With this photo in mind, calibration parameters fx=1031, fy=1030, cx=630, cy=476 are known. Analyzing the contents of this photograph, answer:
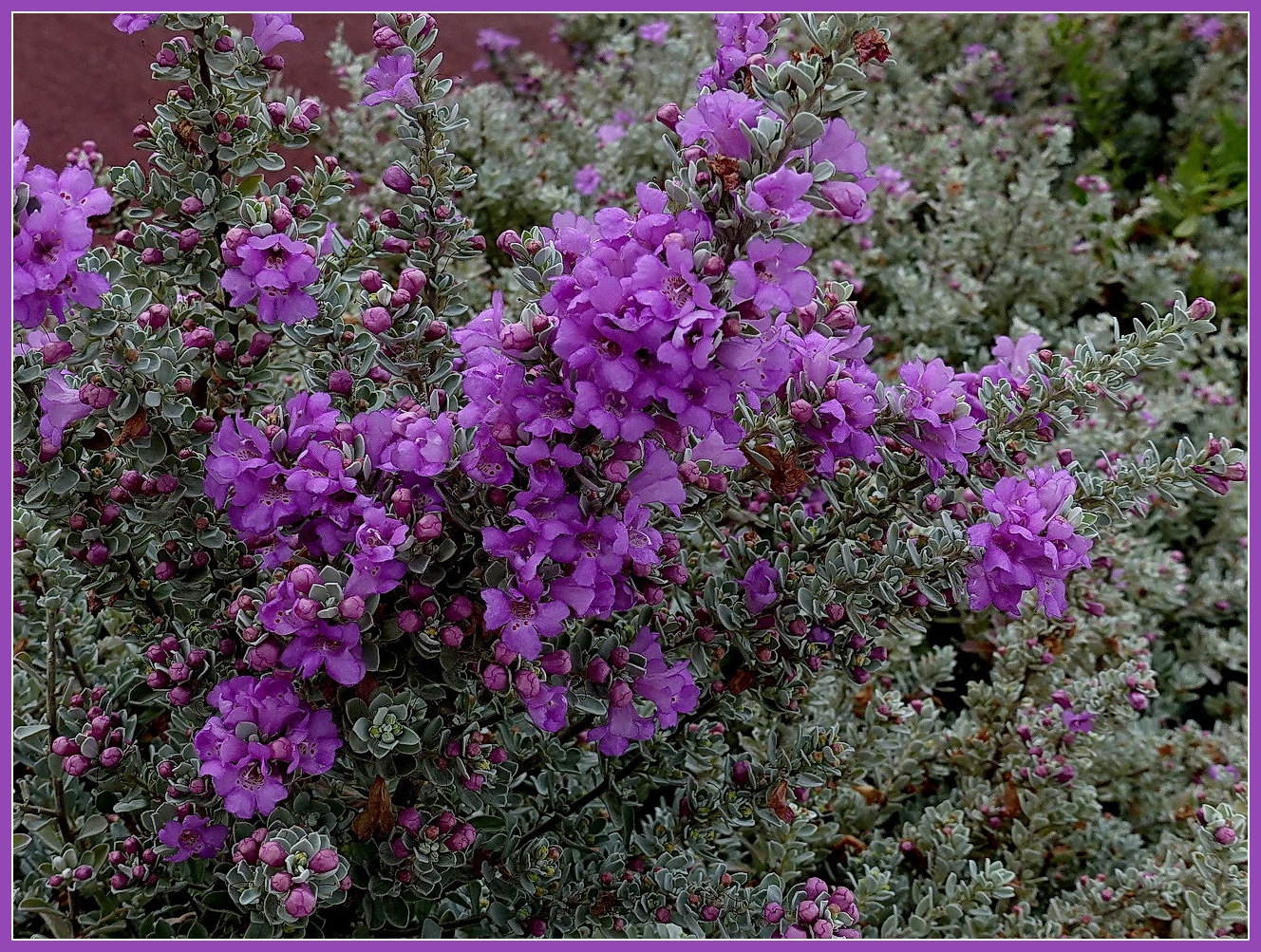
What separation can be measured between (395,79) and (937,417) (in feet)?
3.41

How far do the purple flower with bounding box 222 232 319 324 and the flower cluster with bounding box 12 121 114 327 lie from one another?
0.62 feet

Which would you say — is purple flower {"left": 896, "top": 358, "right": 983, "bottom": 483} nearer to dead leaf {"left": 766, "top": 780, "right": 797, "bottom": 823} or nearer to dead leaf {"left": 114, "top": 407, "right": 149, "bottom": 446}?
dead leaf {"left": 766, "top": 780, "right": 797, "bottom": 823}

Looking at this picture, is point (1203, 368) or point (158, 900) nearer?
point (158, 900)

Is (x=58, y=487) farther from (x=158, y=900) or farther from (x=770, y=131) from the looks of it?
(x=770, y=131)

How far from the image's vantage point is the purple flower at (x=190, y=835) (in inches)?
66.9

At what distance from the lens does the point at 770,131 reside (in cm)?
124

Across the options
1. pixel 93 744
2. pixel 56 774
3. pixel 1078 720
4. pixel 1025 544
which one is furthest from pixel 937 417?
pixel 56 774

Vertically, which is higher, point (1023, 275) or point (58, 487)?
point (58, 487)

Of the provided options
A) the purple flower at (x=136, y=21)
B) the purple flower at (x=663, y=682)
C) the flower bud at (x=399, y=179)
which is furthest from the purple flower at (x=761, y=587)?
the purple flower at (x=136, y=21)

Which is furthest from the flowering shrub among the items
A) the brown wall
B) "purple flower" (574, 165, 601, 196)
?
the brown wall

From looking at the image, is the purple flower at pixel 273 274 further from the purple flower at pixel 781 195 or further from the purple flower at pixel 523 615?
the purple flower at pixel 781 195

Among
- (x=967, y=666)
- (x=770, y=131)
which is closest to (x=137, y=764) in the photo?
(x=770, y=131)

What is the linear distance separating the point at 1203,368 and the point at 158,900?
164 inches

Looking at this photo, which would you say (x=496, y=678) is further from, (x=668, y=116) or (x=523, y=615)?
(x=668, y=116)
